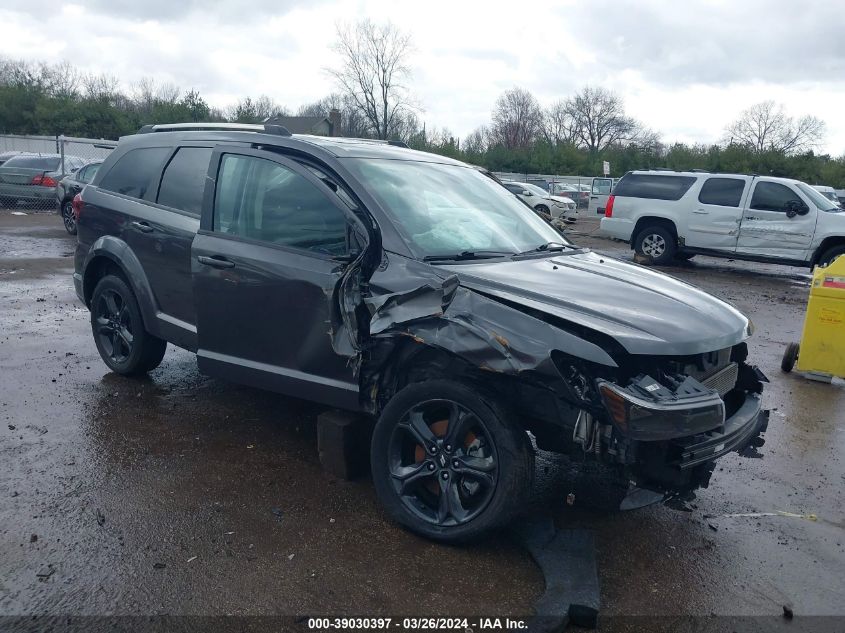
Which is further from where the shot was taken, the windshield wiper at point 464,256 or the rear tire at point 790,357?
the rear tire at point 790,357

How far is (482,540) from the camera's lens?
3.39 metres

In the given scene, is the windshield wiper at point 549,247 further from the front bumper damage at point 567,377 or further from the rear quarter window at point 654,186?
the rear quarter window at point 654,186

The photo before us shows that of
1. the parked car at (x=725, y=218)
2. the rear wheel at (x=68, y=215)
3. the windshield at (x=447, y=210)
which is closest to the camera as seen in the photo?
the windshield at (x=447, y=210)

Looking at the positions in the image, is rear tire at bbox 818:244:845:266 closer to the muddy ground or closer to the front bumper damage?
the muddy ground

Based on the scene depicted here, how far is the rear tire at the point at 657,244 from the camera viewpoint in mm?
15062

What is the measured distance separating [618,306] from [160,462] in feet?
9.44

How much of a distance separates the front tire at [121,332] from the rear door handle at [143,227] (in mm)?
516

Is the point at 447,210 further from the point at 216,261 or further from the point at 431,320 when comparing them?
the point at 216,261

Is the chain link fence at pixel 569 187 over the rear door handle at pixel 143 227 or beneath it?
over

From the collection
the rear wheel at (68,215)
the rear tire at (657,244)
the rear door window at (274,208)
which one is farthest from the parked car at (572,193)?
the rear door window at (274,208)

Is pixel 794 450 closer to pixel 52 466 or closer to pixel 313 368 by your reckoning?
pixel 313 368

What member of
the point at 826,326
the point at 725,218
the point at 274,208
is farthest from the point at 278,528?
the point at 725,218

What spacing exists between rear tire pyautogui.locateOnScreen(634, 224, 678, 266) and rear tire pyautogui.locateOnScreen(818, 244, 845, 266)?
2750mm

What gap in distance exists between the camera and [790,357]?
6906 mm
